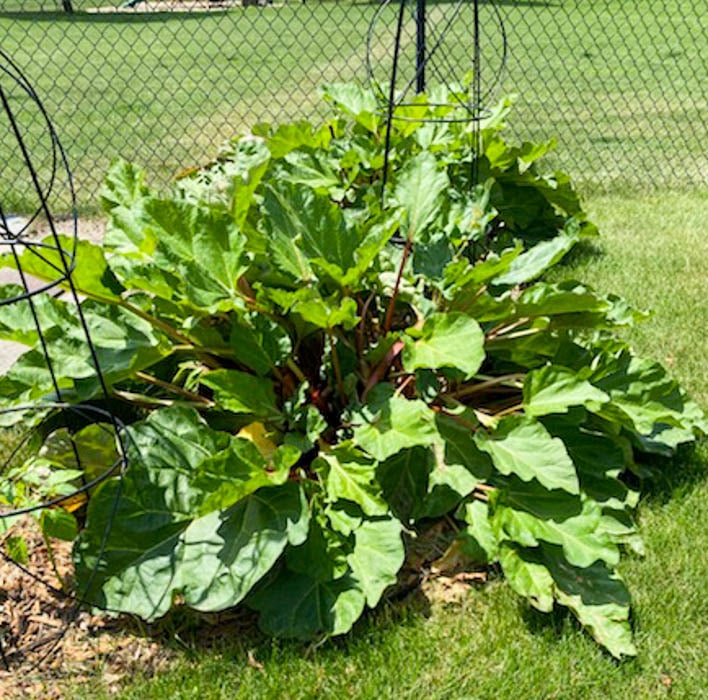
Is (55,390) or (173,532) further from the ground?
(55,390)

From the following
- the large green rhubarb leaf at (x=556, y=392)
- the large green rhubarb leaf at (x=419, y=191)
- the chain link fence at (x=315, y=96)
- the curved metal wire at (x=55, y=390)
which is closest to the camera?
the curved metal wire at (x=55, y=390)

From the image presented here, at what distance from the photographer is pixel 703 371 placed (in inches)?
130

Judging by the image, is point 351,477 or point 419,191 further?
point 419,191

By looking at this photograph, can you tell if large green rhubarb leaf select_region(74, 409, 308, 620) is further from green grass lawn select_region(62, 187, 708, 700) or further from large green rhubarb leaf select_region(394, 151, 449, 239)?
large green rhubarb leaf select_region(394, 151, 449, 239)

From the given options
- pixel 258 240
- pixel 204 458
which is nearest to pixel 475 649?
pixel 204 458

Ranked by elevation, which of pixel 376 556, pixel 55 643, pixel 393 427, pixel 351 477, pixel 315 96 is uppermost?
pixel 393 427

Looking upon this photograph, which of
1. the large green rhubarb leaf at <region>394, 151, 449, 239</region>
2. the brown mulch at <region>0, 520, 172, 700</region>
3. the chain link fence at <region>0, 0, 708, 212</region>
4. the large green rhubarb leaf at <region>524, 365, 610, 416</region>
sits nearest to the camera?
the brown mulch at <region>0, 520, 172, 700</region>

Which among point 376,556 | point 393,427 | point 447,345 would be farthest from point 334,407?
point 376,556

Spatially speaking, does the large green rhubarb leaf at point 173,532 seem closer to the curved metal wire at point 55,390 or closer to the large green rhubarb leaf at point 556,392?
the curved metal wire at point 55,390

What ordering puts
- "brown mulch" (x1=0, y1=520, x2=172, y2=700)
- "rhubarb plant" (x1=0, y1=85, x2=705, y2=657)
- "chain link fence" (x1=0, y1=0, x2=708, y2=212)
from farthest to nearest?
"chain link fence" (x1=0, y1=0, x2=708, y2=212)
"rhubarb plant" (x1=0, y1=85, x2=705, y2=657)
"brown mulch" (x1=0, y1=520, x2=172, y2=700)

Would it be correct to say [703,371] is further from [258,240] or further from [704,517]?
[258,240]

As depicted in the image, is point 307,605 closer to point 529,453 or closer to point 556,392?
point 529,453

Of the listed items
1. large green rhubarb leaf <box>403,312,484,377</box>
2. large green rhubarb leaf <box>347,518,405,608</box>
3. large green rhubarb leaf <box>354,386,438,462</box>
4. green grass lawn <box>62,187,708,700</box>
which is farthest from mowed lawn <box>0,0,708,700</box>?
large green rhubarb leaf <box>403,312,484,377</box>

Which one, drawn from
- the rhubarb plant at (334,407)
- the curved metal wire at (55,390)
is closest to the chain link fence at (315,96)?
the rhubarb plant at (334,407)
